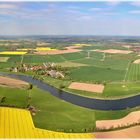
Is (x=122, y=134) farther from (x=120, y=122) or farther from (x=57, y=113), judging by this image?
(x=57, y=113)

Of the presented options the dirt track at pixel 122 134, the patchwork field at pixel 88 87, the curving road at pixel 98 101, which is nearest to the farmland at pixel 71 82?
the patchwork field at pixel 88 87

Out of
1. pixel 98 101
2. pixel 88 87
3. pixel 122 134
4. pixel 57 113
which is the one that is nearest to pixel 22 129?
pixel 57 113

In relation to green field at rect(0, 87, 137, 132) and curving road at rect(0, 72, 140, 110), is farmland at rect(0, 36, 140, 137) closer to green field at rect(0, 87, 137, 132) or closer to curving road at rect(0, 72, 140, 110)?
green field at rect(0, 87, 137, 132)

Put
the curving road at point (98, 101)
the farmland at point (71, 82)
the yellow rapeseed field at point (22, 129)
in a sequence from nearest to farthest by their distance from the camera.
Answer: the yellow rapeseed field at point (22, 129), the farmland at point (71, 82), the curving road at point (98, 101)

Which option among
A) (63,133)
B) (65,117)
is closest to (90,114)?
(65,117)

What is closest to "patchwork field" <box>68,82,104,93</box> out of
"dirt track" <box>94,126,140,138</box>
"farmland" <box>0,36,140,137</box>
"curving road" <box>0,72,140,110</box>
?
"farmland" <box>0,36,140,137</box>

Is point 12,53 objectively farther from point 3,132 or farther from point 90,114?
point 3,132

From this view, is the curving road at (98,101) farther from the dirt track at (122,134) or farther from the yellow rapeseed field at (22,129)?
the yellow rapeseed field at (22,129)
